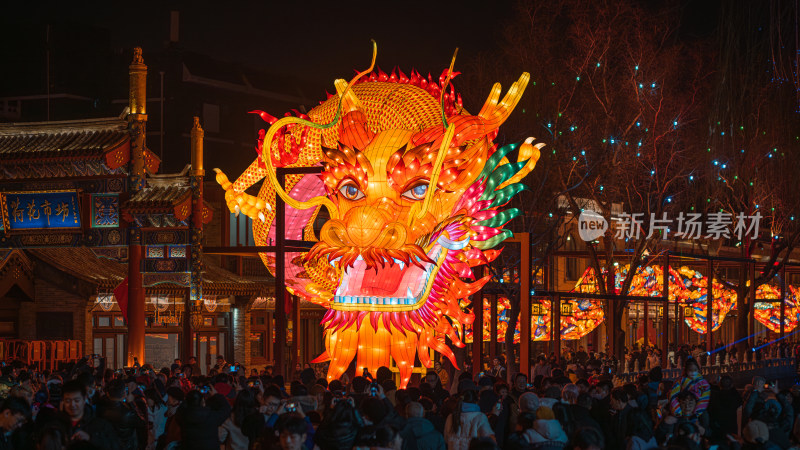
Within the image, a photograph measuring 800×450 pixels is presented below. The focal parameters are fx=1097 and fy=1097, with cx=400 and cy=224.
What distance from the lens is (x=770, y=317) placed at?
39656 mm

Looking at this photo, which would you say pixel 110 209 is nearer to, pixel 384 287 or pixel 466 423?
pixel 384 287

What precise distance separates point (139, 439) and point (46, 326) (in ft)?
57.0

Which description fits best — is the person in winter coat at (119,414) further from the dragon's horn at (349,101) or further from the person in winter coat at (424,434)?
the dragon's horn at (349,101)

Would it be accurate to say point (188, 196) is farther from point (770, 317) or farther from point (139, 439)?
point (770, 317)

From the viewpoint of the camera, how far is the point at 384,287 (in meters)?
17.9

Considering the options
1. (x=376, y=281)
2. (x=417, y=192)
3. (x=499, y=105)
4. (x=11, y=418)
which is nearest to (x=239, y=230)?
(x=376, y=281)

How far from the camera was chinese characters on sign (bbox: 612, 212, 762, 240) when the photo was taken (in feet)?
93.2

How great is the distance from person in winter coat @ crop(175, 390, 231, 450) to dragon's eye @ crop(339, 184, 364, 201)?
29.2ft

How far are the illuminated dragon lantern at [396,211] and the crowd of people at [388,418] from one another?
5.27m

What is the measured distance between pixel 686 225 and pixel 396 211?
1792cm

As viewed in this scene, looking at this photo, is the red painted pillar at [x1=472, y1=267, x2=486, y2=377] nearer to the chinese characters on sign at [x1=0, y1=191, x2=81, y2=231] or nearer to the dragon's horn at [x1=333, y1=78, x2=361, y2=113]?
the dragon's horn at [x1=333, y1=78, x2=361, y2=113]

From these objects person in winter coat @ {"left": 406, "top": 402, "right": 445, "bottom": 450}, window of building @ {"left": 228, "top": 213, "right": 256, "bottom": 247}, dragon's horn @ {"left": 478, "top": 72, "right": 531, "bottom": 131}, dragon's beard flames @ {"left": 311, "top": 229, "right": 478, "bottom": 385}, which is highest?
dragon's horn @ {"left": 478, "top": 72, "right": 531, "bottom": 131}

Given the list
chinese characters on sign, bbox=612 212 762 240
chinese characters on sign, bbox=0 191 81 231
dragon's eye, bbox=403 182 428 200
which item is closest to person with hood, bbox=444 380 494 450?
dragon's eye, bbox=403 182 428 200

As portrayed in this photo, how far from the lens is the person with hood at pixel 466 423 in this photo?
→ 30.7 ft
